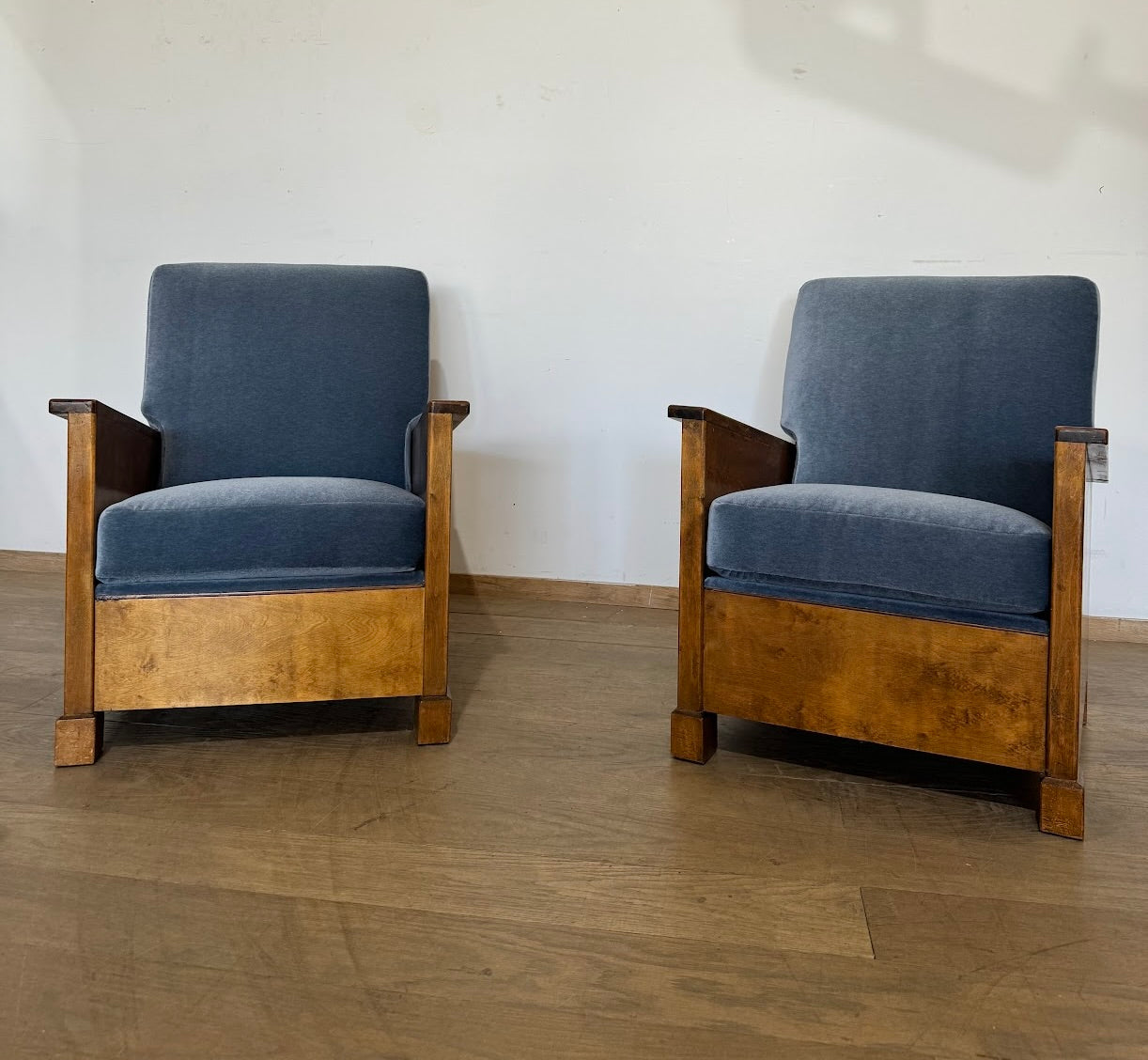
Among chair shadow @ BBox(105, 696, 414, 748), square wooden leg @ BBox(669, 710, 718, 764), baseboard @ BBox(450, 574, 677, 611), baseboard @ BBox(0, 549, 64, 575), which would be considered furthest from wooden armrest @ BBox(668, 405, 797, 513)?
baseboard @ BBox(0, 549, 64, 575)

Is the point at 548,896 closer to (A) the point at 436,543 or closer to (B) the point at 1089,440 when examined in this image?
(A) the point at 436,543

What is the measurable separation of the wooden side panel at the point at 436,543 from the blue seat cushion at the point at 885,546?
1.55 ft

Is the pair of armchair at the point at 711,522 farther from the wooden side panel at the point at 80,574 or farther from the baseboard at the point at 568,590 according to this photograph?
the baseboard at the point at 568,590

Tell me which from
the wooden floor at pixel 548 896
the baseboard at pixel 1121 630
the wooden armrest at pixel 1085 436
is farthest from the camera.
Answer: the baseboard at pixel 1121 630

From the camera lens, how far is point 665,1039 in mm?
857

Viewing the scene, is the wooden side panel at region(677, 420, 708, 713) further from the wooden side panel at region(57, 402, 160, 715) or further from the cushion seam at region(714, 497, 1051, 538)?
the wooden side panel at region(57, 402, 160, 715)

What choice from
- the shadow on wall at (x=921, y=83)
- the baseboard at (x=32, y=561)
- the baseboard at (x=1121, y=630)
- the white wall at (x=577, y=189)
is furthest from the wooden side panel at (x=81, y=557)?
the baseboard at (x=1121, y=630)

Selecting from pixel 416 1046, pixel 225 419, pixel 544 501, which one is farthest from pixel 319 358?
pixel 416 1046

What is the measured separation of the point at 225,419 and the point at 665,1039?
1587 millimetres

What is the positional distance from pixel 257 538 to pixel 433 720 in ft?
1.45

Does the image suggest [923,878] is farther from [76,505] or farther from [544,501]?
[544,501]

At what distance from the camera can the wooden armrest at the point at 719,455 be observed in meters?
1.53

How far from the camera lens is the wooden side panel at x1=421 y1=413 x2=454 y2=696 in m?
1.59

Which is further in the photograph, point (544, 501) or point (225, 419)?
point (544, 501)
